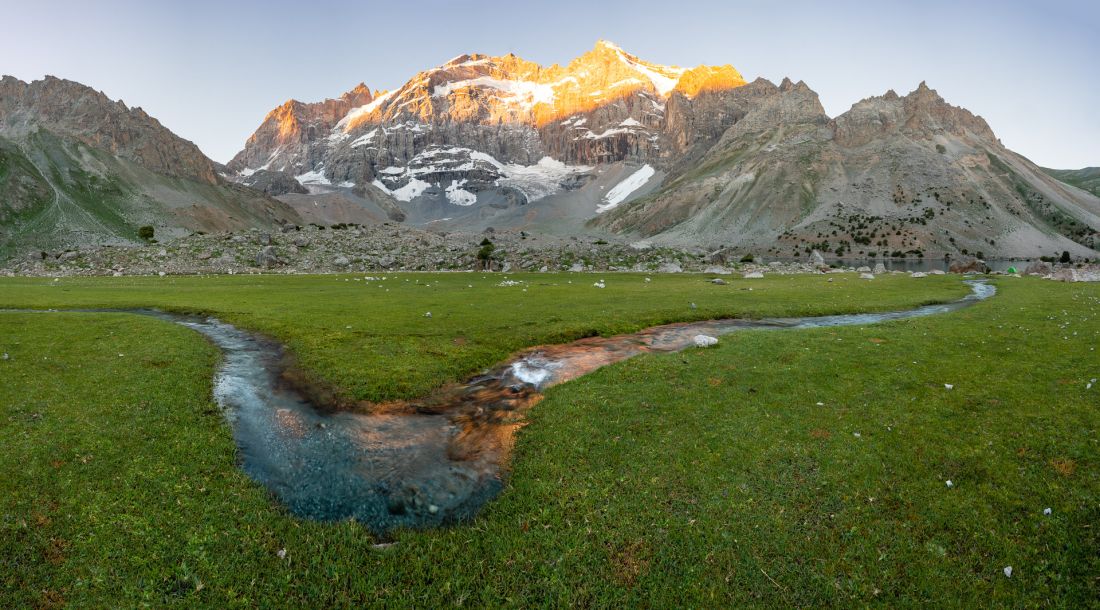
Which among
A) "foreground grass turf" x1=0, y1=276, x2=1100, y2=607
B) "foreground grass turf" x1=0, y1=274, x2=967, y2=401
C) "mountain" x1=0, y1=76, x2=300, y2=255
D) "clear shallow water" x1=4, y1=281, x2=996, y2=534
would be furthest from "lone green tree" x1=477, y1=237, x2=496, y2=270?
"mountain" x1=0, y1=76, x2=300, y2=255

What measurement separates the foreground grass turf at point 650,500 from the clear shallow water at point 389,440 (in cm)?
75

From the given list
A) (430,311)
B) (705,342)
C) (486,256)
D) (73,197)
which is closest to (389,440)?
(705,342)

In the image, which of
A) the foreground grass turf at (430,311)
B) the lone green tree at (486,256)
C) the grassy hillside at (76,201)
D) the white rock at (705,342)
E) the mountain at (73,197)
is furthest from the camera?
the mountain at (73,197)

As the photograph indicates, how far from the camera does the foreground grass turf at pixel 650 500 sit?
314 inches

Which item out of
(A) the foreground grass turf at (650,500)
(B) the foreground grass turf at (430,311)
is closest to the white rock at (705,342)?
(A) the foreground grass turf at (650,500)

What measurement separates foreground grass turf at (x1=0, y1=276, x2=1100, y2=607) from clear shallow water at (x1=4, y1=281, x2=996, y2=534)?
0.75 meters

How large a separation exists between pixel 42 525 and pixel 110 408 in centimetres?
615

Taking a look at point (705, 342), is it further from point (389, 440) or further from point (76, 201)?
point (76, 201)

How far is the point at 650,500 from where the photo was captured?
10.0m

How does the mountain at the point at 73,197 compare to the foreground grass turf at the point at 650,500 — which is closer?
the foreground grass turf at the point at 650,500

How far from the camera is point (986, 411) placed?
13172 mm

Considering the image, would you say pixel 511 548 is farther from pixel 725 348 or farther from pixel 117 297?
pixel 117 297

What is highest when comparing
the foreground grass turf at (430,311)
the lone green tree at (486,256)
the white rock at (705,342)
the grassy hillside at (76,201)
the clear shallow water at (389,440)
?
the grassy hillside at (76,201)

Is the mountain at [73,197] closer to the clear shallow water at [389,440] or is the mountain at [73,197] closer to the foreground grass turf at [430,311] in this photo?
the foreground grass turf at [430,311]
